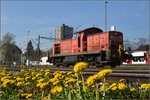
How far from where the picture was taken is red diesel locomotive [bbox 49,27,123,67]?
26.4m

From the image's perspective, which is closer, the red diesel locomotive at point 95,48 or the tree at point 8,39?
the red diesel locomotive at point 95,48

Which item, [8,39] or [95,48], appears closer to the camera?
[95,48]

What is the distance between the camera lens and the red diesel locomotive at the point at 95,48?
86.6ft

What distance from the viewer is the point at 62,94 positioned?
487 cm

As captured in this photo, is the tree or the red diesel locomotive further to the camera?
the tree

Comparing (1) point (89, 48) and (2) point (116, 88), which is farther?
(1) point (89, 48)

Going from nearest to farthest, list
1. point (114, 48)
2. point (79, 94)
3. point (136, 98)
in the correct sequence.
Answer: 1. point (79, 94)
2. point (136, 98)
3. point (114, 48)

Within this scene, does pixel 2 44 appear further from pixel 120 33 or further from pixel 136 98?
pixel 136 98

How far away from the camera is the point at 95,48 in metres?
27.7

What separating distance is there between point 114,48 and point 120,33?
64.3 inches

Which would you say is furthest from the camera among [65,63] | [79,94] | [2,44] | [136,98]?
[2,44]

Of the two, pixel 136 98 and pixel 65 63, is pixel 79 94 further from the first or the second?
pixel 65 63

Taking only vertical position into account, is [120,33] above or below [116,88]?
above

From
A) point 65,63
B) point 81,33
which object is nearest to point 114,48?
point 81,33
